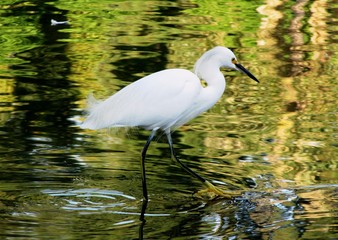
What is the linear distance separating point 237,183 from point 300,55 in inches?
178

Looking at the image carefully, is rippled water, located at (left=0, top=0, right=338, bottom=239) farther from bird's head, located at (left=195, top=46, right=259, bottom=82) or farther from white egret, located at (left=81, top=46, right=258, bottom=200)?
bird's head, located at (left=195, top=46, right=259, bottom=82)

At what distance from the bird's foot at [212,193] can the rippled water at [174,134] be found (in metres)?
0.05

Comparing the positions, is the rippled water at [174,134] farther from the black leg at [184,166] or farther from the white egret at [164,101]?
the white egret at [164,101]

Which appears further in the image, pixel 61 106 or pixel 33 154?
pixel 61 106

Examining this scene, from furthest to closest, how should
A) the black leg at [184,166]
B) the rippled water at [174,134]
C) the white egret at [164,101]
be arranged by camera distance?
the black leg at [184,166]
the white egret at [164,101]
the rippled water at [174,134]

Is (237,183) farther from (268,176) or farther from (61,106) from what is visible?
(61,106)

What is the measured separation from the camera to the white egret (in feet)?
21.1

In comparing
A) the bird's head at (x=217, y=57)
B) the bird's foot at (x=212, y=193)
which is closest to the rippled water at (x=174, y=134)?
the bird's foot at (x=212, y=193)

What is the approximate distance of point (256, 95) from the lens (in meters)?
9.20

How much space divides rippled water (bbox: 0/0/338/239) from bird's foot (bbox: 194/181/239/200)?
0.17 feet

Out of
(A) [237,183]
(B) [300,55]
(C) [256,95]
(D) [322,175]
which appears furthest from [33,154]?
(B) [300,55]

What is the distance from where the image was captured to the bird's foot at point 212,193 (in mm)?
6418

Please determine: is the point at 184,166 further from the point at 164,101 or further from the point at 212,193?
the point at 164,101

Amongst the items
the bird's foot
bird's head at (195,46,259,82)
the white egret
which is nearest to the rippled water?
the bird's foot
